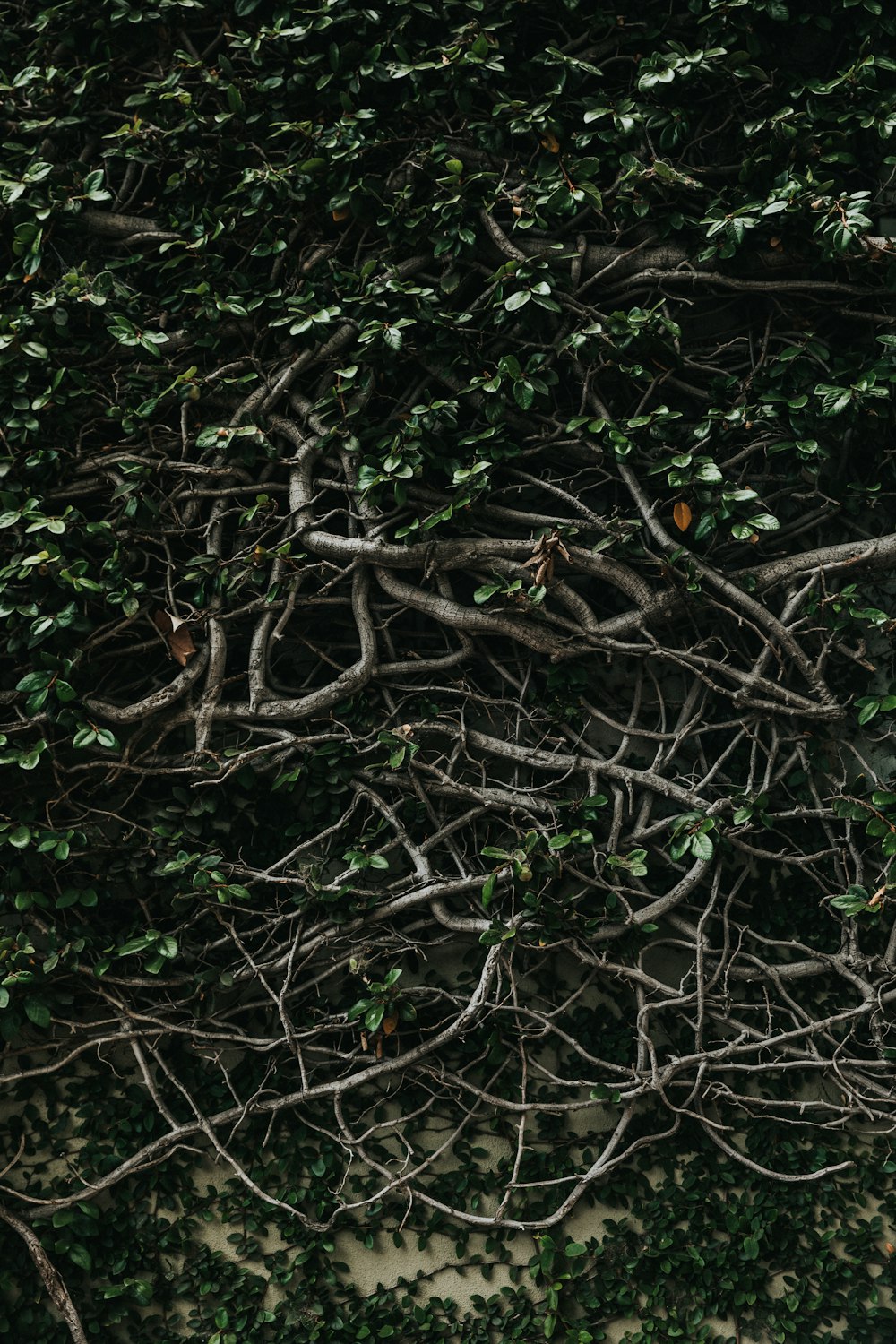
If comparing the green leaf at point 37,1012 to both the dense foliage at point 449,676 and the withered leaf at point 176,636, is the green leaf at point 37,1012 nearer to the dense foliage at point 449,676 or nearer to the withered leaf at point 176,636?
the dense foliage at point 449,676

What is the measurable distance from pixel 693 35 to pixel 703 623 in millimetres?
1524

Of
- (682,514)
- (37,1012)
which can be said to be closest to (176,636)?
(37,1012)

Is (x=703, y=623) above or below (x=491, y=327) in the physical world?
below

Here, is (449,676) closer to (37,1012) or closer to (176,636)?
(176,636)

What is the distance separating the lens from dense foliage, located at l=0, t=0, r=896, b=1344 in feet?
8.13

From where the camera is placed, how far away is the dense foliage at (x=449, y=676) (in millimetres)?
2479

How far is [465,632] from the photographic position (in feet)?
8.53

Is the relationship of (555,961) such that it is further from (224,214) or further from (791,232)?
(224,214)

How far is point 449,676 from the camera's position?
2645 mm

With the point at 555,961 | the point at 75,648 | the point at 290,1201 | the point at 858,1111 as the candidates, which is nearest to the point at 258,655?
the point at 75,648

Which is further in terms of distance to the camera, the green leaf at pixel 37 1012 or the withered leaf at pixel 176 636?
the withered leaf at pixel 176 636

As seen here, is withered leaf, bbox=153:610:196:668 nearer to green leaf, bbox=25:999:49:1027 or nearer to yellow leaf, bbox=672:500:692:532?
green leaf, bbox=25:999:49:1027

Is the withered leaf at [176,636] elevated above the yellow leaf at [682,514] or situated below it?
below

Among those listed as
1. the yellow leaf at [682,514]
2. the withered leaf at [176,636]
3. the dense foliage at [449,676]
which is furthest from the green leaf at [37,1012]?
the yellow leaf at [682,514]
